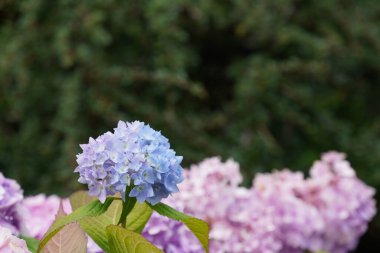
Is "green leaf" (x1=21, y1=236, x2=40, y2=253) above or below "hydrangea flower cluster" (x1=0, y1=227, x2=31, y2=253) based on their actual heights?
above

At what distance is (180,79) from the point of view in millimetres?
2391

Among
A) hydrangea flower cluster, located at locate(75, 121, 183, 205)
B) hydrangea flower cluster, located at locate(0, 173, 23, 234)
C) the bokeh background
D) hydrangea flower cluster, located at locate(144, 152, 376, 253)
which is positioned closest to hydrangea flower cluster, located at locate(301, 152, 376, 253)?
hydrangea flower cluster, located at locate(144, 152, 376, 253)

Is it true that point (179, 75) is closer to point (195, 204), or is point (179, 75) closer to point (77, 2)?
point (77, 2)

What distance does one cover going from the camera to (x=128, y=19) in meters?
2.72

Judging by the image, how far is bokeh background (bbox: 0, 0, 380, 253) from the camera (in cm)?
254

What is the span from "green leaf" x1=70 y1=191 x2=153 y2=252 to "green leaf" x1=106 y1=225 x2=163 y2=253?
0.06m

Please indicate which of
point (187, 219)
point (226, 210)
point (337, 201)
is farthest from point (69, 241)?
point (337, 201)

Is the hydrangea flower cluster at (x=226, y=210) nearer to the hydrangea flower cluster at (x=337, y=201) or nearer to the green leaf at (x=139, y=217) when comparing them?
the hydrangea flower cluster at (x=337, y=201)

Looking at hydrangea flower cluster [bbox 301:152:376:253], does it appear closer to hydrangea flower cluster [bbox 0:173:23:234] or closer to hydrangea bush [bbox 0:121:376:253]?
hydrangea bush [bbox 0:121:376:253]

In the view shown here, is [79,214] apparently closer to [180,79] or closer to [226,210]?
[226,210]

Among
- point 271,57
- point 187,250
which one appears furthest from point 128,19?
point 187,250

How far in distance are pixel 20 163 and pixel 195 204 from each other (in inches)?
49.6

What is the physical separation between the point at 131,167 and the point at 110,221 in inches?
6.2

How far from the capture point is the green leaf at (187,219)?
104 centimetres
